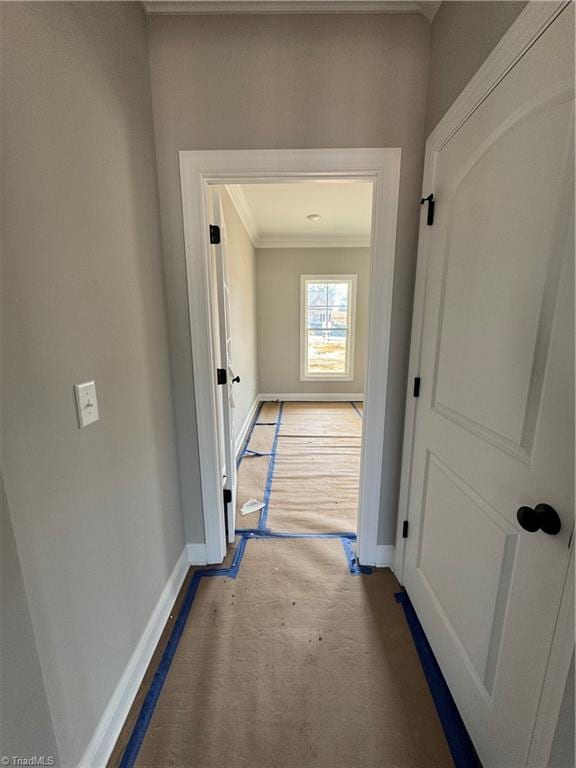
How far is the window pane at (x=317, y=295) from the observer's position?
4860 millimetres

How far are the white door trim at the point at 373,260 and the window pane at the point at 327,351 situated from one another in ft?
11.9

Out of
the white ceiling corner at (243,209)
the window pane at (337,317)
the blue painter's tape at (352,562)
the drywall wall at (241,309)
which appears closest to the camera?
the blue painter's tape at (352,562)

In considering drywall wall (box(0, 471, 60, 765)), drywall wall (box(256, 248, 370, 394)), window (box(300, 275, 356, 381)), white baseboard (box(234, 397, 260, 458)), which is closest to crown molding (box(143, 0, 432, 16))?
drywall wall (box(0, 471, 60, 765))

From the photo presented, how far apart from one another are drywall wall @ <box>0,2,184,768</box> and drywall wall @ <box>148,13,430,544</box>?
0.13 m

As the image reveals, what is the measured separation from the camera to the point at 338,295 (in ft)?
16.1

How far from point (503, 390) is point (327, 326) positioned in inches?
169

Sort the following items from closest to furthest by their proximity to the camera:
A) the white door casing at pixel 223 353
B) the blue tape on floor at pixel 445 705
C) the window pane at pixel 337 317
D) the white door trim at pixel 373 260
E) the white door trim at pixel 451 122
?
the white door trim at pixel 451 122 → the blue tape on floor at pixel 445 705 → the white door trim at pixel 373 260 → the white door casing at pixel 223 353 → the window pane at pixel 337 317

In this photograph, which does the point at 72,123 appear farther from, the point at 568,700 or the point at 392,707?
the point at 392,707

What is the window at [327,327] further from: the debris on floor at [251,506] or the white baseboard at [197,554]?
the white baseboard at [197,554]

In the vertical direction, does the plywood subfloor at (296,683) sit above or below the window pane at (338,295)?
below

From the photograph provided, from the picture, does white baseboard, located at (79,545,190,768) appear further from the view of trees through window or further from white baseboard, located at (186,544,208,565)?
the view of trees through window

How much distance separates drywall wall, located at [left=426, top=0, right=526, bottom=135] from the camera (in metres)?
0.85

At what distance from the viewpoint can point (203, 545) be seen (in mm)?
1679

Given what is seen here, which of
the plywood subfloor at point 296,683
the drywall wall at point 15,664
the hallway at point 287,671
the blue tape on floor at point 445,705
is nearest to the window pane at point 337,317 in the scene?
the hallway at point 287,671
